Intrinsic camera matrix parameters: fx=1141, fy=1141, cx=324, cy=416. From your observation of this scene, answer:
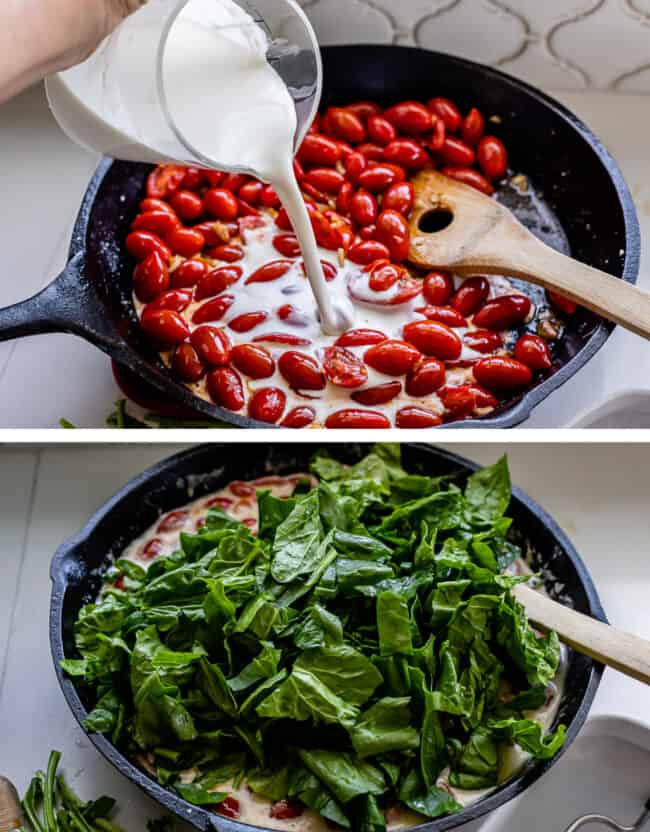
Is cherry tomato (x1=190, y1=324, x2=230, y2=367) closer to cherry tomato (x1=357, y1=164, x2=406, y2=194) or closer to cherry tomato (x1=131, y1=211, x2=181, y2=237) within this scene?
cherry tomato (x1=131, y1=211, x2=181, y2=237)

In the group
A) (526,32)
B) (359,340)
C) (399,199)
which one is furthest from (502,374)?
(526,32)

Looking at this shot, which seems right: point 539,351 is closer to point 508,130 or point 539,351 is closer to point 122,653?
point 508,130

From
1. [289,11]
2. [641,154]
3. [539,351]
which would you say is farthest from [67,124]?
[641,154]

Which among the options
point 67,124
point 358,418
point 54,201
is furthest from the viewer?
point 54,201

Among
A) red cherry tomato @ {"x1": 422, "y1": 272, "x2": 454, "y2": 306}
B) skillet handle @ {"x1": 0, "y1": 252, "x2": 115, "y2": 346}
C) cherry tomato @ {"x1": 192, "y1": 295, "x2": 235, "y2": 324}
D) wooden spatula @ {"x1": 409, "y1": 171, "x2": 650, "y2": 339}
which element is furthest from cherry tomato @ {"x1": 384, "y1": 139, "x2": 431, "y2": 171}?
skillet handle @ {"x1": 0, "y1": 252, "x2": 115, "y2": 346}

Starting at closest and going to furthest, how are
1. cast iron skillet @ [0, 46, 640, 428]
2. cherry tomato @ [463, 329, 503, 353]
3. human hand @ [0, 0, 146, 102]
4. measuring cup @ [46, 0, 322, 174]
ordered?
human hand @ [0, 0, 146, 102] < measuring cup @ [46, 0, 322, 174] < cast iron skillet @ [0, 46, 640, 428] < cherry tomato @ [463, 329, 503, 353]

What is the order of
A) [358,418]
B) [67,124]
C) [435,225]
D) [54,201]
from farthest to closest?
[54,201] → [435,225] → [358,418] → [67,124]
